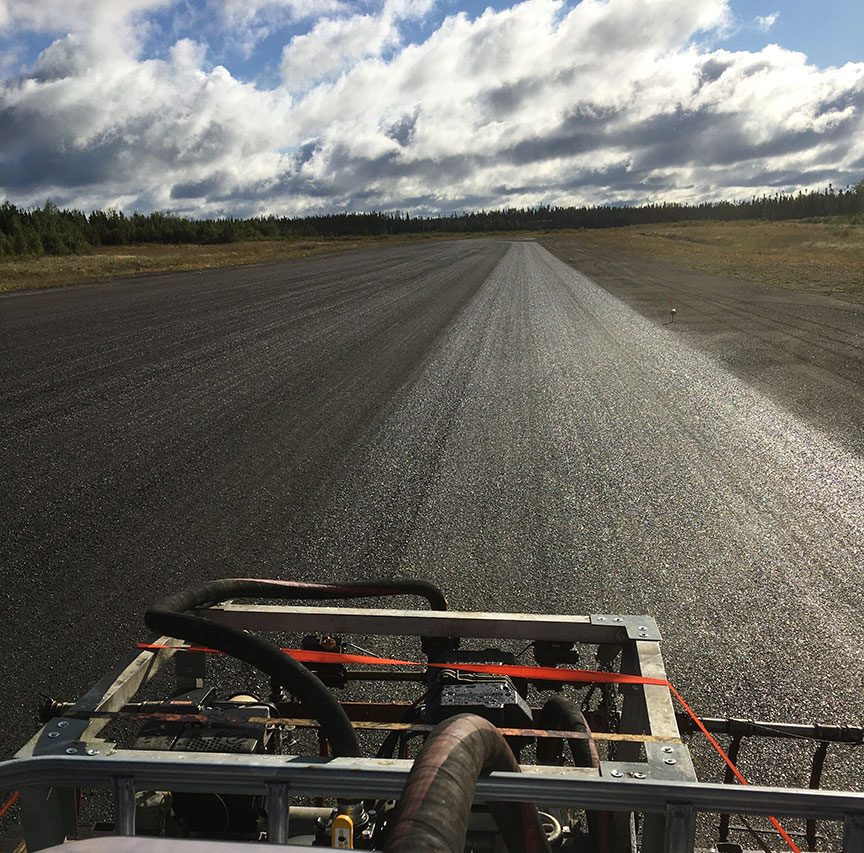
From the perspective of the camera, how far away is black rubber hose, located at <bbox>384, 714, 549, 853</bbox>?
3.73 feet

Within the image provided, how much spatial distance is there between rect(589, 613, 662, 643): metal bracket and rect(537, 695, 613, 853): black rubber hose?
32 centimetres

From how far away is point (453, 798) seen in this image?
1.27 meters

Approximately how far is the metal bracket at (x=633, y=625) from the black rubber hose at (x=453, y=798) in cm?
97

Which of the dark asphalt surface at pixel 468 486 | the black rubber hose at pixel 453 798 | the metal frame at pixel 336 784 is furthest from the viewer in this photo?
the dark asphalt surface at pixel 468 486

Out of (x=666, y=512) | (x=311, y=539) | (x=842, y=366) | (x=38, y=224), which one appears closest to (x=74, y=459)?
→ (x=311, y=539)

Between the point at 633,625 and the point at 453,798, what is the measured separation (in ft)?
5.19

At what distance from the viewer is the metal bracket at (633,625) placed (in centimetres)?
262

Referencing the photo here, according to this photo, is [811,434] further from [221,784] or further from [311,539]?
[221,784]

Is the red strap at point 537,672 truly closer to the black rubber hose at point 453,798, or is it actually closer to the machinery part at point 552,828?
the machinery part at point 552,828

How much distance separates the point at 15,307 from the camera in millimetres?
22141

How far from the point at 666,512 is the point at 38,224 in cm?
8799

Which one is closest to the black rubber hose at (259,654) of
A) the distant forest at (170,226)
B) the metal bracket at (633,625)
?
the metal bracket at (633,625)

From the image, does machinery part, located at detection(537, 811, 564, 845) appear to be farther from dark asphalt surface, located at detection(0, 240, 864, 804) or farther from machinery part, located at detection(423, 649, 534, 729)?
dark asphalt surface, located at detection(0, 240, 864, 804)

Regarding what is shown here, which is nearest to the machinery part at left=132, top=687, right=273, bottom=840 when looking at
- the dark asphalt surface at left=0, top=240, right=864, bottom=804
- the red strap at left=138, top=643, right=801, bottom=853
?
the red strap at left=138, top=643, right=801, bottom=853
